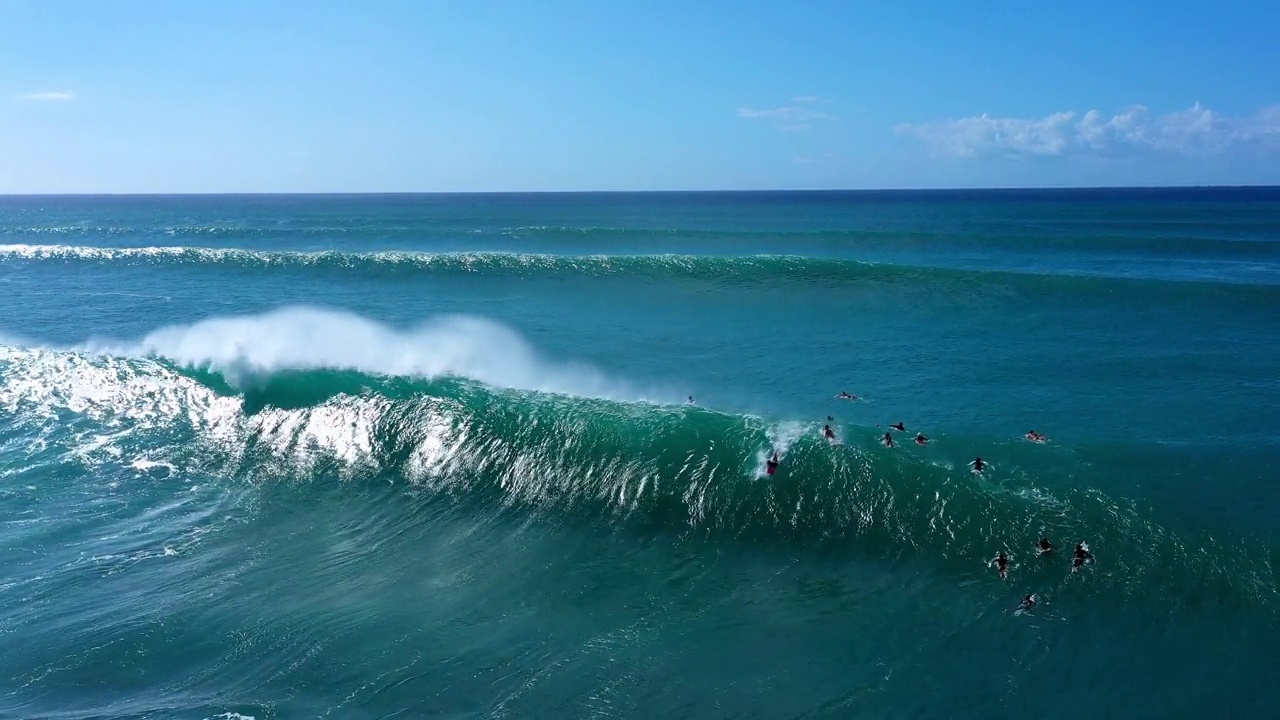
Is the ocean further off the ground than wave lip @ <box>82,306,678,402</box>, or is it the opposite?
wave lip @ <box>82,306,678,402</box>

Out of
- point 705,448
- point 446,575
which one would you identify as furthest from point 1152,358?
point 446,575

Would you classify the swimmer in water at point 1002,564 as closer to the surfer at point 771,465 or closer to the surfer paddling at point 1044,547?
the surfer paddling at point 1044,547

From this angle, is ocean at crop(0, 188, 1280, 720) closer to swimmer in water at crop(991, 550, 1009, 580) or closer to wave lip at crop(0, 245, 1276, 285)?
swimmer in water at crop(991, 550, 1009, 580)

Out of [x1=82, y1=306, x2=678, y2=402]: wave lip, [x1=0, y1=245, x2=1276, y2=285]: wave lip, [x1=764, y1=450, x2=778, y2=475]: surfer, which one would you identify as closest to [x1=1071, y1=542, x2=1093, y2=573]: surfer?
[x1=764, y1=450, x2=778, y2=475]: surfer

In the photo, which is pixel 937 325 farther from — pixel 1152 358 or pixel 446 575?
pixel 446 575

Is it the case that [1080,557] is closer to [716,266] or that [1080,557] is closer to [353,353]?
[353,353]

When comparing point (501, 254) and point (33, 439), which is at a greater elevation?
point (501, 254)
